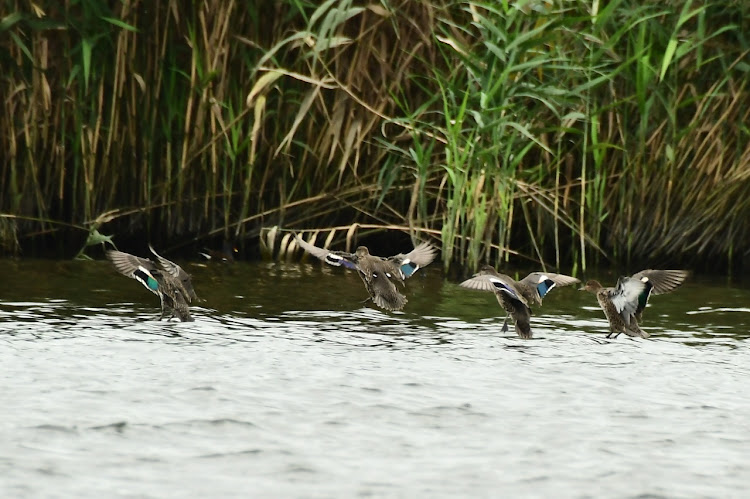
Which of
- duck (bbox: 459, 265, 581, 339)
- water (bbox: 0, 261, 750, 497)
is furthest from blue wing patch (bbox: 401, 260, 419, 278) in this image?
duck (bbox: 459, 265, 581, 339)

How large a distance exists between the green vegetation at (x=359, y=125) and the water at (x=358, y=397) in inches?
36.5

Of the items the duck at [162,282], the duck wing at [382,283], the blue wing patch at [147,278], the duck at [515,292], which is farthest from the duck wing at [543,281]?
the blue wing patch at [147,278]

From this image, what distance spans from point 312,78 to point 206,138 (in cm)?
80

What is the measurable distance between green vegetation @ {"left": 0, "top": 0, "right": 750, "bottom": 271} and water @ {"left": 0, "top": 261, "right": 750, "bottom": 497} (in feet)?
3.04

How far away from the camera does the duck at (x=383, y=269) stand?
7137mm

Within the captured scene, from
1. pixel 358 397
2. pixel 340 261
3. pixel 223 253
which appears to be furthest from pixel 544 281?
pixel 223 253

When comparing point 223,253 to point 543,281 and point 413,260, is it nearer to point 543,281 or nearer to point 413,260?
point 413,260

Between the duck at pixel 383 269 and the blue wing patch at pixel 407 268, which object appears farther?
the blue wing patch at pixel 407 268

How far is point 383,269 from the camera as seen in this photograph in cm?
725

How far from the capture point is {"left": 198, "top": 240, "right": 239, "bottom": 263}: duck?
29.0ft

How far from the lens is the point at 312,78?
27.5ft

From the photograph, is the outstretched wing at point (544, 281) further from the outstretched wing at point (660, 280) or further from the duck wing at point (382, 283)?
the duck wing at point (382, 283)

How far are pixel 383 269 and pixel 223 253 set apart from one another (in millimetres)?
1920

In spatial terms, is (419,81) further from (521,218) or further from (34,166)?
(34,166)
